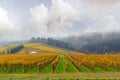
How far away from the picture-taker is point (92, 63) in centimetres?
5853

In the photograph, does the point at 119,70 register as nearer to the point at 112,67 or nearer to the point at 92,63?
the point at 112,67

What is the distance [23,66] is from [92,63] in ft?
54.6

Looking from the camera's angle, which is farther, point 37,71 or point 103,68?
point 103,68

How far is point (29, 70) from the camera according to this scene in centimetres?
5578

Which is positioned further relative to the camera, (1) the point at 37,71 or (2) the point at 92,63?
(2) the point at 92,63

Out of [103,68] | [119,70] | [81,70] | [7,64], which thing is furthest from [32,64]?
[119,70]

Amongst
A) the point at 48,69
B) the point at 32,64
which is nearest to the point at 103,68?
the point at 48,69

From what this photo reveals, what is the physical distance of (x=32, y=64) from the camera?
58062 millimetres

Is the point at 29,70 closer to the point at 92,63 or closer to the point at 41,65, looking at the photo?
the point at 41,65

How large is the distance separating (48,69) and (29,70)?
453 cm

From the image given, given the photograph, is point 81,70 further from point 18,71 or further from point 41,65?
point 18,71

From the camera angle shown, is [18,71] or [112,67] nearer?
[18,71]

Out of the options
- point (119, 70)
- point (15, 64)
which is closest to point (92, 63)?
point (119, 70)

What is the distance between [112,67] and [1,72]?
26.9m
